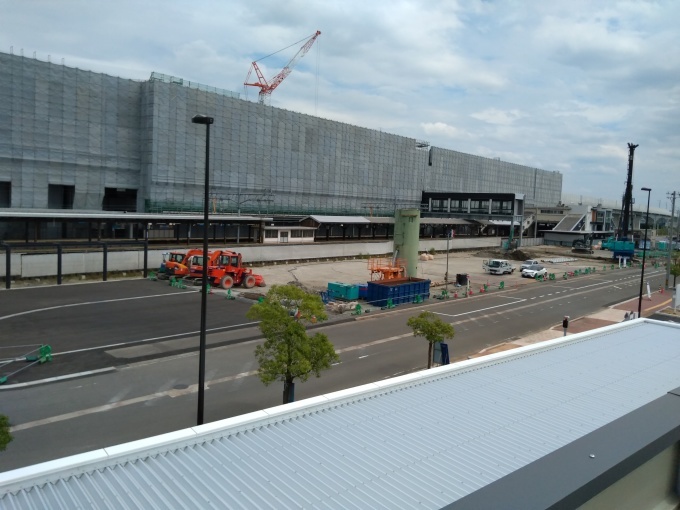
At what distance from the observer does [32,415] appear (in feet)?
51.4

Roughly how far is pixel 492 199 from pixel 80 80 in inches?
2315

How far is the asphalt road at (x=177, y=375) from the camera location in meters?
14.8

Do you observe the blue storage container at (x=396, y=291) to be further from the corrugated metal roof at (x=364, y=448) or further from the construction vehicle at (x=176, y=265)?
the corrugated metal roof at (x=364, y=448)

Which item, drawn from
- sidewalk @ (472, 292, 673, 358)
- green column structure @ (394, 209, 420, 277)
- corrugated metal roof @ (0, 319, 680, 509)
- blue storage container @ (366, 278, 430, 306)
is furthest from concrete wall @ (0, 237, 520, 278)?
corrugated metal roof @ (0, 319, 680, 509)

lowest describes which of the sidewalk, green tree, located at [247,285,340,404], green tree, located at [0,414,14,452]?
the sidewalk

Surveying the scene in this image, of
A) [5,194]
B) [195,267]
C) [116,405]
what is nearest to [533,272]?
[195,267]

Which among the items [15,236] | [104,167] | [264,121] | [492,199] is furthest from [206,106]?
[492,199]

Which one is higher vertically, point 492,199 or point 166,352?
point 492,199

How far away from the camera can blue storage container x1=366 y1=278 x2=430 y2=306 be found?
35.9 m

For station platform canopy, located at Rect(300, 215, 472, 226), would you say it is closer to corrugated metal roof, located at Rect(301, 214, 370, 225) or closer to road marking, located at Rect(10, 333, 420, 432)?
corrugated metal roof, located at Rect(301, 214, 370, 225)

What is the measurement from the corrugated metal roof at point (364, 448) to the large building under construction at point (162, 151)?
55626 millimetres

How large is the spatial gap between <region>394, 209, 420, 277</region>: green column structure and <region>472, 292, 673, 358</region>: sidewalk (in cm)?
1273

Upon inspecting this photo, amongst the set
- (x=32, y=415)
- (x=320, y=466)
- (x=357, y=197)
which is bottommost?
(x=32, y=415)

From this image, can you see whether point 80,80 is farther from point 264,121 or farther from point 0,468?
point 0,468
